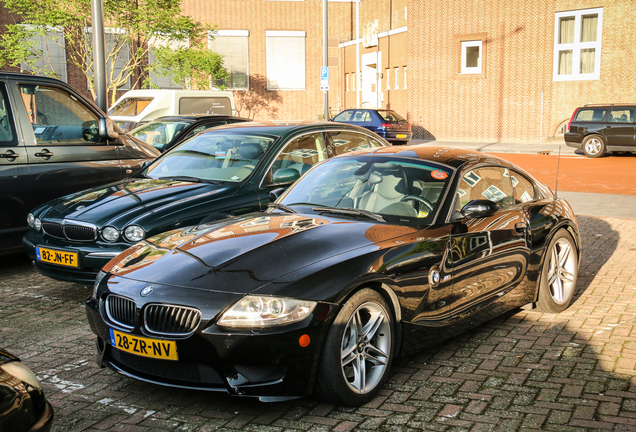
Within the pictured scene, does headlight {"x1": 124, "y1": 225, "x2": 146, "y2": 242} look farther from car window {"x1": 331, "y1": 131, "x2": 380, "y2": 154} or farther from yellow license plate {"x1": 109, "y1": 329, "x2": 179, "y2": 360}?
car window {"x1": 331, "y1": 131, "x2": 380, "y2": 154}

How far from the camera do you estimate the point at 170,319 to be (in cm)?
349

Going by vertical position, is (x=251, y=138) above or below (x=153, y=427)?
above

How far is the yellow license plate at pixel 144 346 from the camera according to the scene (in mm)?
3449

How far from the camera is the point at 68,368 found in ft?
14.3

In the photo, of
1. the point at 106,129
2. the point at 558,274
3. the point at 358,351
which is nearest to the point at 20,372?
the point at 358,351

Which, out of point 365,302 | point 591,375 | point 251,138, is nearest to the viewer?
point 365,302

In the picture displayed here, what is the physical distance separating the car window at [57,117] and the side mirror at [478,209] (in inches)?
199

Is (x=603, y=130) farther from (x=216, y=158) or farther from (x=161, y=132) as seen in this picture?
(x=216, y=158)

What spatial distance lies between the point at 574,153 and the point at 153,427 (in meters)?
24.3

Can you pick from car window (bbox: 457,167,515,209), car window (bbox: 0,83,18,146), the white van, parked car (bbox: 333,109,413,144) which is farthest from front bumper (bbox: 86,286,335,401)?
parked car (bbox: 333,109,413,144)

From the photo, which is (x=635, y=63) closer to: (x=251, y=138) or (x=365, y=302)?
(x=251, y=138)

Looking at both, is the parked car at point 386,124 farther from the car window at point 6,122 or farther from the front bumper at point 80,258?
the front bumper at point 80,258

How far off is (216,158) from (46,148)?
203 centimetres

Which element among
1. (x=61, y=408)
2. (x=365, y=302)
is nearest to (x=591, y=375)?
(x=365, y=302)
